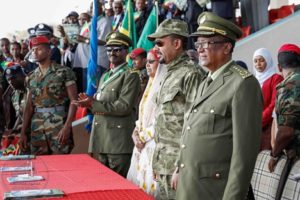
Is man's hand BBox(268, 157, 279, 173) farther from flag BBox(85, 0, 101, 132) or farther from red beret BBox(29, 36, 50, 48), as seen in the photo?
flag BBox(85, 0, 101, 132)

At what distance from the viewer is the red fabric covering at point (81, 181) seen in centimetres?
255

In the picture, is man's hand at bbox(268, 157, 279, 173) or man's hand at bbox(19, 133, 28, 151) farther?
man's hand at bbox(19, 133, 28, 151)

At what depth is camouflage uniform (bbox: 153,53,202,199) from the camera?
3.16 meters

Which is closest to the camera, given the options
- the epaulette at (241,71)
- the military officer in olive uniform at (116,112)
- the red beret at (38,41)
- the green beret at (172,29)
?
the epaulette at (241,71)

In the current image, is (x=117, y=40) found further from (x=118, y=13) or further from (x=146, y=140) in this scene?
(x=118, y=13)

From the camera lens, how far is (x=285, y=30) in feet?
19.9

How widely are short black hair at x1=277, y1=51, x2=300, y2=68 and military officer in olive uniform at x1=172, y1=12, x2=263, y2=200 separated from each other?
1.27 metres

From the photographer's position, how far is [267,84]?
4520 millimetres

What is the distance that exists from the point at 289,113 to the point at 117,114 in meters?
1.51

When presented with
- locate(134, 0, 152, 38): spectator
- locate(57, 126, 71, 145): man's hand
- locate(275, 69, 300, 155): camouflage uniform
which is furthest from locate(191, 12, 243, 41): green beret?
locate(134, 0, 152, 38): spectator

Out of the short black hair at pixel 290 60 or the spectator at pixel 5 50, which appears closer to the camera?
the short black hair at pixel 290 60

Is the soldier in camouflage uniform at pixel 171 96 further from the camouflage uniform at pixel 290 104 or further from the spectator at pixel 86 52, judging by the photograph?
the spectator at pixel 86 52

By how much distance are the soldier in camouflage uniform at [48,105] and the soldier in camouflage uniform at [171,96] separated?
1580 mm

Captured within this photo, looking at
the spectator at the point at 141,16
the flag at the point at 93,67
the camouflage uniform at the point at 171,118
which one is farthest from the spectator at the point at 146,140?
the spectator at the point at 141,16
